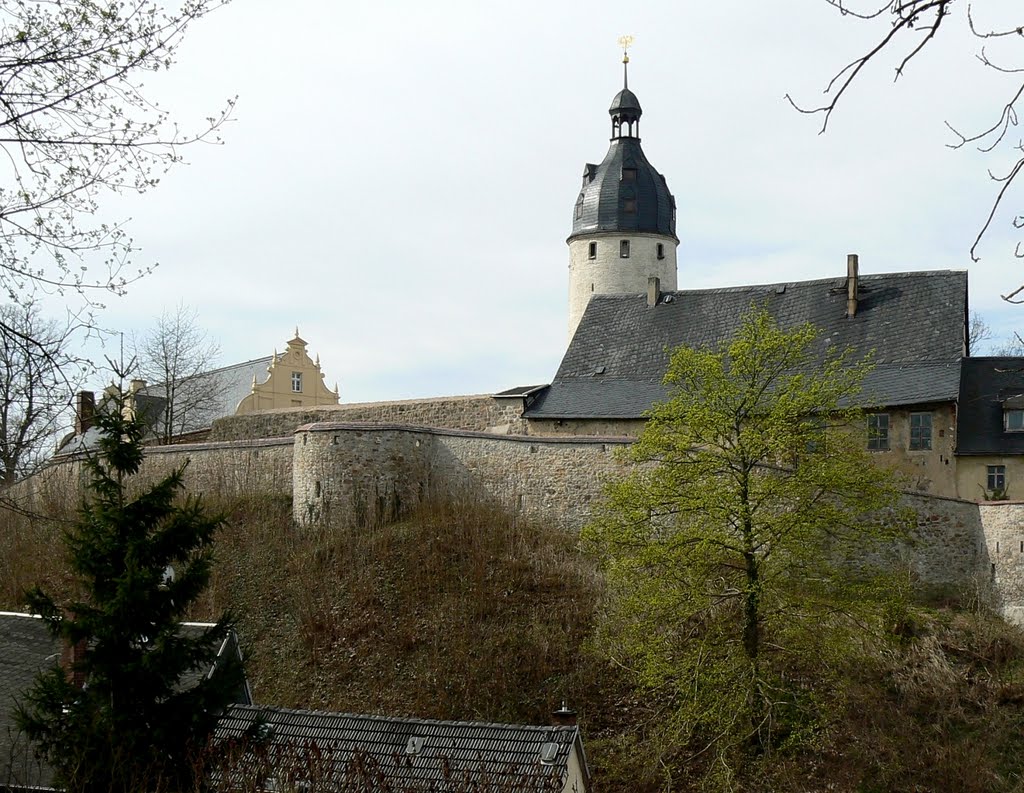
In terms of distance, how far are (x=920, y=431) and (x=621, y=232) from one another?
1482 cm

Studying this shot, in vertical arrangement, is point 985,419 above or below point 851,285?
below

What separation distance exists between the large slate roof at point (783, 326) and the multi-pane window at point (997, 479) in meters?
1.43

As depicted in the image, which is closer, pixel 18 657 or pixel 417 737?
pixel 417 737

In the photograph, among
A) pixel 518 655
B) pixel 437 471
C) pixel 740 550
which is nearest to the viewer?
pixel 740 550

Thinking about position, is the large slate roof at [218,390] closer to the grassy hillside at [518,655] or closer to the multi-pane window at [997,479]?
the grassy hillside at [518,655]

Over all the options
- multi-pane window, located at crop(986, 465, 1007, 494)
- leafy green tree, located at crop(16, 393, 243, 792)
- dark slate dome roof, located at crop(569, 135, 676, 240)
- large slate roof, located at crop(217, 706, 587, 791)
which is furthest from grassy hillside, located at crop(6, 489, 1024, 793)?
dark slate dome roof, located at crop(569, 135, 676, 240)

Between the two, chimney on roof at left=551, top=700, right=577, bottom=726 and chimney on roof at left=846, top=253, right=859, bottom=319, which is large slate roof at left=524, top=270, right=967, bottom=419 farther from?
chimney on roof at left=551, top=700, right=577, bottom=726

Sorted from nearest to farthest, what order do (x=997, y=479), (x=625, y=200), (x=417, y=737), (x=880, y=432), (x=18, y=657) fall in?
1. (x=417, y=737)
2. (x=18, y=657)
3. (x=997, y=479)
4. (x=880, y=432)
5. (x=625, y=200)

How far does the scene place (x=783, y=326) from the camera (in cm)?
2770

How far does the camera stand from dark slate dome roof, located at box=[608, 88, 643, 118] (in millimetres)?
38719

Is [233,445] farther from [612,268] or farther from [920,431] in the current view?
[612,268]

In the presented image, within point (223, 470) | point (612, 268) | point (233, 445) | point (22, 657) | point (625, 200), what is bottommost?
point (22, 657)

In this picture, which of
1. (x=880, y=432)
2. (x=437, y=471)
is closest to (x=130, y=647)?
(x=437, y=471)

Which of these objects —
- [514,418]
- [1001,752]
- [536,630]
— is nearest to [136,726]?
[536,630]
